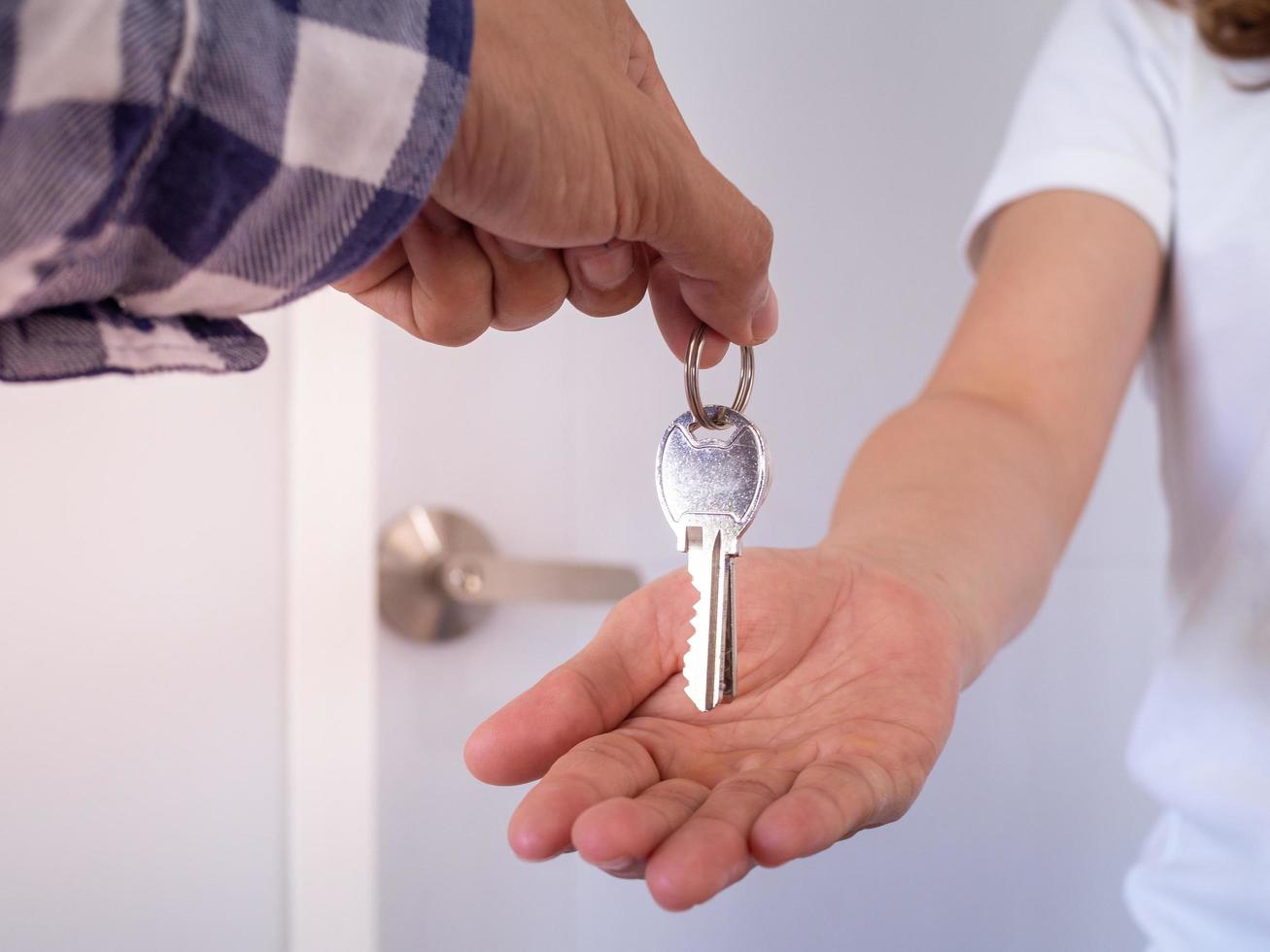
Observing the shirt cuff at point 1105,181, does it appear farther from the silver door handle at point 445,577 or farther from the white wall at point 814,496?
the silver door handle at point 445,577

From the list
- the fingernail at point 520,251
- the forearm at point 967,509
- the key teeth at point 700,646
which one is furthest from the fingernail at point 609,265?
the forearm at point 967,509

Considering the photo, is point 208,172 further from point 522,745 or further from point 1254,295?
point 1254,295

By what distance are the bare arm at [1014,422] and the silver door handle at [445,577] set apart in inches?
10.4

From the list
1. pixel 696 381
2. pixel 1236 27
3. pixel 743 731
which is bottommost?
pixel 743 731

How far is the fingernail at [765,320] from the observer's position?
0.46m

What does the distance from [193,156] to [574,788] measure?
0.76 feet

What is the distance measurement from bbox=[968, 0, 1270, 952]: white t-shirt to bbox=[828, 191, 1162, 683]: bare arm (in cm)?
3

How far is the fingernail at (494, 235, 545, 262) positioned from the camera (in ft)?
1.43

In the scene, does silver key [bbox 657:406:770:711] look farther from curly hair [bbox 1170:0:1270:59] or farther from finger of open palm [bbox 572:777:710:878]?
curly hair [bbox 1170:0:1270:59]

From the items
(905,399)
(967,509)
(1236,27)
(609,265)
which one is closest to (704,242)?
(609,265)

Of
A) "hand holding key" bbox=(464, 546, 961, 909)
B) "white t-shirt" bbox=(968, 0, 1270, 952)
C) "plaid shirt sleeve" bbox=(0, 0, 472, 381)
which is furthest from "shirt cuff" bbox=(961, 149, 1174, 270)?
"plaid shirt sleeve" bbox=(0, 0, 472, 381)

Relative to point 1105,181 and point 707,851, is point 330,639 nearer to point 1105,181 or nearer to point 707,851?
point 707,851

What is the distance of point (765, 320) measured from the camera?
467mm

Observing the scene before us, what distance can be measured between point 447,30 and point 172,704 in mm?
602
